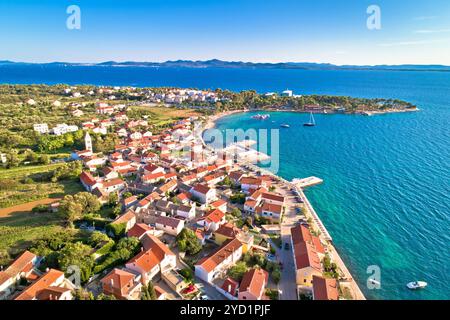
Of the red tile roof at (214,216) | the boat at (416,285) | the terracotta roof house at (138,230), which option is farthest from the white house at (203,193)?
the boat at (416,285)

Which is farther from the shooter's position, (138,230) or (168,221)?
(168,221)

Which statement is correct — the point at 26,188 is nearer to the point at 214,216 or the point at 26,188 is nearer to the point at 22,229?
the point at 22,229

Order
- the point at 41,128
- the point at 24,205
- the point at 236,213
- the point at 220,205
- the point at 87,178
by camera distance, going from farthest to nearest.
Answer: the point at 41,128 → the point at 87,178 → the point at 24,205 → the point at 220,205 → the point at 236,213

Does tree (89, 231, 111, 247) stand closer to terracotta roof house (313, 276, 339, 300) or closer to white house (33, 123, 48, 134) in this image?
terracotta roof house (313, 276, 339, 300)

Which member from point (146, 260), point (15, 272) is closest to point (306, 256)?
point (146, 260)

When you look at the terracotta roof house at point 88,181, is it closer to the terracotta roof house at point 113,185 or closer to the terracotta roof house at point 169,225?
the terracotta roof house at point 113,185
